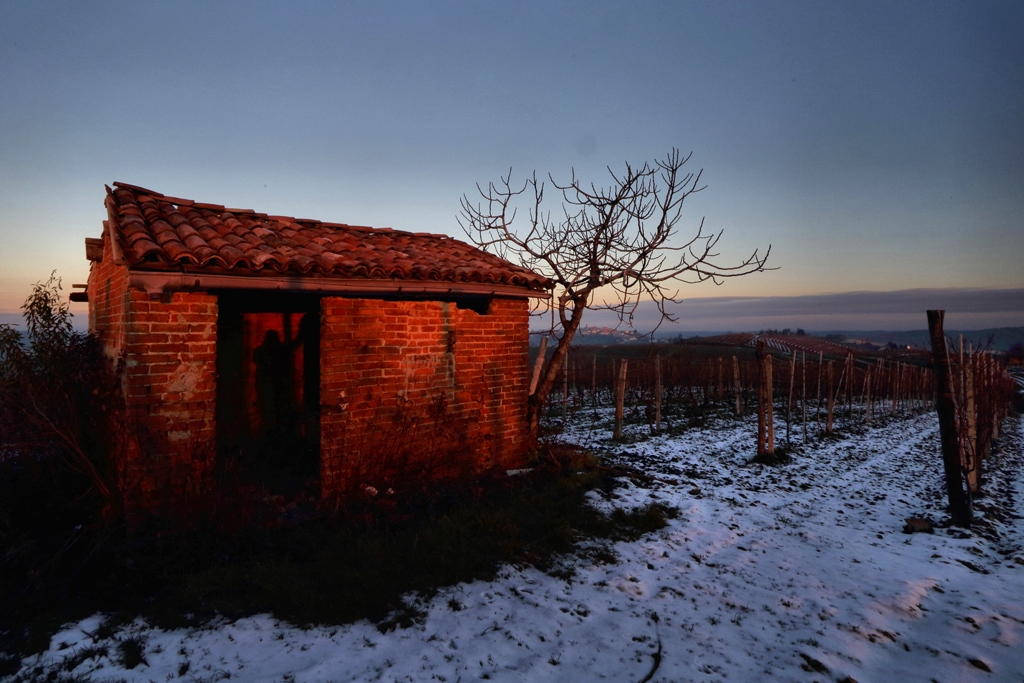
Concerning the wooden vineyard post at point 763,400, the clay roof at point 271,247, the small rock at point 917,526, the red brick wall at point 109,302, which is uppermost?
the clay roof at point 271,247

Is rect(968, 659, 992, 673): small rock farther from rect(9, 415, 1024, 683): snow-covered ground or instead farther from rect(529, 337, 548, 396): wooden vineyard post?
rect(529, 337, 548, 396): wooden vineyard post

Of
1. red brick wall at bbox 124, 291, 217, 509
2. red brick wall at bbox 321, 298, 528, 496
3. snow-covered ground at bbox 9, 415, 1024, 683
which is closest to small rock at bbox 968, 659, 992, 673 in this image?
snow-covered ground at bbox 9, 415, 1024, 683

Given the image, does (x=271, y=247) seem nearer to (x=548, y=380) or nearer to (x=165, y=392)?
(x=165, y=392)

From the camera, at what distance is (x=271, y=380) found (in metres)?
7.20

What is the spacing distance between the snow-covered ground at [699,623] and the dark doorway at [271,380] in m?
3.29

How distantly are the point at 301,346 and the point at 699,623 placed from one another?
20.9 ft

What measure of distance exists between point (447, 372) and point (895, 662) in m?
4.59

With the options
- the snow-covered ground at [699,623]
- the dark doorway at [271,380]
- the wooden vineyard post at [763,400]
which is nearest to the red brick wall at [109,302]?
the dark doorway at [271,380]

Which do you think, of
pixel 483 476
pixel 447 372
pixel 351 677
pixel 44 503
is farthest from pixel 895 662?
pixel 44 503

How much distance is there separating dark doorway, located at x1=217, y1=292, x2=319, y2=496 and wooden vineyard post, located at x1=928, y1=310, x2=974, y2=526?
26.1 ft

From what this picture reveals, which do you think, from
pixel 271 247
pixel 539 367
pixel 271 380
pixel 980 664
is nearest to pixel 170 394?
pixel 271 247

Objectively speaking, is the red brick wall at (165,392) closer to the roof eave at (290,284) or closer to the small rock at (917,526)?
the roof eave at (290,284)

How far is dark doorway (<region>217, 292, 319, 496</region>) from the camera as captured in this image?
642 centimetres

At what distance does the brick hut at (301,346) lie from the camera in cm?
400
